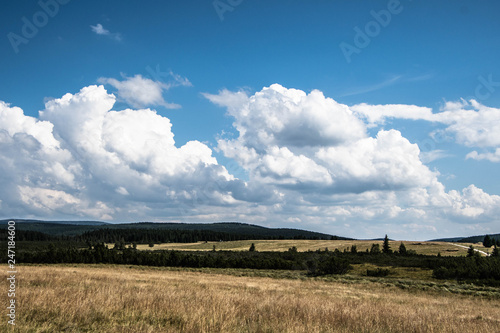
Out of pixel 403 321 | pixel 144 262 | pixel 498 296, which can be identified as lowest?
pixel 144 262

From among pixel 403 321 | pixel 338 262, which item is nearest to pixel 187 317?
pixel 403 321

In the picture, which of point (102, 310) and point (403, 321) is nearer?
point (102, 310)

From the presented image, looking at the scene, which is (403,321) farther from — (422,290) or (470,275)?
(470,275)

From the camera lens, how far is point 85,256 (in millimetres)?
65000

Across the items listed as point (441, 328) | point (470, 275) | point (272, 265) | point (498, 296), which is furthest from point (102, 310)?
point (272, 265)

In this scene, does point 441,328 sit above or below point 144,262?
above

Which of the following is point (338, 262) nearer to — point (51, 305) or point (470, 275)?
point (470, 275)

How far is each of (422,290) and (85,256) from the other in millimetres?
56892

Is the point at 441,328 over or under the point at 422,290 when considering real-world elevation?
over

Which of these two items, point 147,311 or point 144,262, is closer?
point 147,311

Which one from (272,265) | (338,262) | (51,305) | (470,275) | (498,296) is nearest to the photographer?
(51,305)

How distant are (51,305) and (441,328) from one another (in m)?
9.39

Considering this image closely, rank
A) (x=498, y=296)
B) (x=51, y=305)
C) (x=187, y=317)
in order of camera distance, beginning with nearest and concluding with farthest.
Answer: (x=187, y=317) < (x=51, y=305) < (x=498, y=296)

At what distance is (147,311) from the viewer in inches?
334
